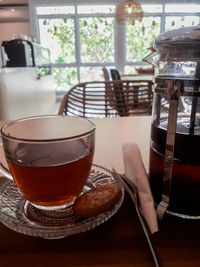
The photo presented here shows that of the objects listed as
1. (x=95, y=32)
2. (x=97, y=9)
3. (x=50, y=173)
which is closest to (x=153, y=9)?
(x=97, y=9)

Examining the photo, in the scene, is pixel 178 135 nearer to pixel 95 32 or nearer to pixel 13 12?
pixel 95 32

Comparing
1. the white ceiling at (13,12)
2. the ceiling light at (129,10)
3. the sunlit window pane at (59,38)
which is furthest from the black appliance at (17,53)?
the white ceiling at (13,12)

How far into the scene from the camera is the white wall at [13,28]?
6328mm

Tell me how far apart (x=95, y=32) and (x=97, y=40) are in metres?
0.16

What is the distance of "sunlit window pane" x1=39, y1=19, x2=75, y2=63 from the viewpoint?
490cm

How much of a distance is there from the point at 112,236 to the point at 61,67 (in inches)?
206

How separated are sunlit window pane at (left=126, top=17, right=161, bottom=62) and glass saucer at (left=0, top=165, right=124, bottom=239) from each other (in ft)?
16.4

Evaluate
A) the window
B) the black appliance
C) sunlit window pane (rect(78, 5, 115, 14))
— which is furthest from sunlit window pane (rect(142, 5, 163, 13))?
A: the black appliance

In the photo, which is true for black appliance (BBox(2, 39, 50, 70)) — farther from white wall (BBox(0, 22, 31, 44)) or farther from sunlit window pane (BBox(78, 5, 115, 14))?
white wall (BBox(0, 22, 31, 44))

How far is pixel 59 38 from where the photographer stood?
5.01 meters

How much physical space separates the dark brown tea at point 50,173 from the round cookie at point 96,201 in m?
0.02

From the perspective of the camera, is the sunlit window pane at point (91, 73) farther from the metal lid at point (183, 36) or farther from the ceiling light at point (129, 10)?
the metal lid at point (183, 36)

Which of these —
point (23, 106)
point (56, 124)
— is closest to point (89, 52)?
point (23, 106)

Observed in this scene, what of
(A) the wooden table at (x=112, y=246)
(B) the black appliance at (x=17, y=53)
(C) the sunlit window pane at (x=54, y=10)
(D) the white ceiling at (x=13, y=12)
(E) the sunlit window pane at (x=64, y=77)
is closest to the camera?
(A) the wooden table at (x=112, y=246)
